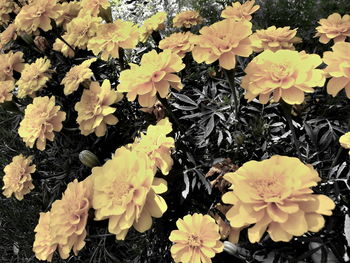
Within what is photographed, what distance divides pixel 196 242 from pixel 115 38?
65 cm

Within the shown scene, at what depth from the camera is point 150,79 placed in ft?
2.98

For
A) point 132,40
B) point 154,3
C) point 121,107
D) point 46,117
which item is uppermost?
point 132,40

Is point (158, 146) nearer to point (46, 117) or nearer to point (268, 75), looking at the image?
point (268, 75)

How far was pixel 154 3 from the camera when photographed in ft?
8.04

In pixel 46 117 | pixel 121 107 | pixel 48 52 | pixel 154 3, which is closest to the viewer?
pixel 46 117

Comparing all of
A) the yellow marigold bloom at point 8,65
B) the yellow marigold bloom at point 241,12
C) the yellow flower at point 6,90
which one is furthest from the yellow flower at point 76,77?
the yellow marigold bloom at point 241,12

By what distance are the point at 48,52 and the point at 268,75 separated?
1.02 meters

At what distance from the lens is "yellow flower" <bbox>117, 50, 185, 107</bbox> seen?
35.7 inches

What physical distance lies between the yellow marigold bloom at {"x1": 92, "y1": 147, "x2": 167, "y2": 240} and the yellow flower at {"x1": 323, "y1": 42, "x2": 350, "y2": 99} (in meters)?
0.40

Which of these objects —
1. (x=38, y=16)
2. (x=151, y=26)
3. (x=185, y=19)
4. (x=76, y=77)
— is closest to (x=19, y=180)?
(x=76, y=77)

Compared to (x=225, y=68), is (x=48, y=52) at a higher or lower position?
lower

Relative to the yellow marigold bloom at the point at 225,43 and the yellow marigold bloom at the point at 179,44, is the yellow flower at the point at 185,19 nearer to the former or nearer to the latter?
the yellow marigold bloom at the point at 179,44

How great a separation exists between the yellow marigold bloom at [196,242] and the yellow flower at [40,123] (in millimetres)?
505

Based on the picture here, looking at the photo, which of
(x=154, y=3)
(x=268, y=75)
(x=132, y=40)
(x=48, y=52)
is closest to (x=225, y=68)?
(x=268, y=75)
